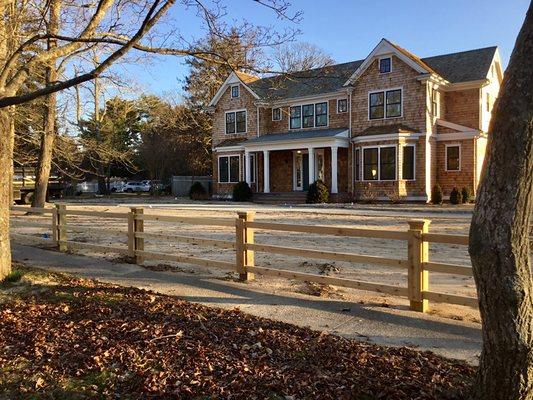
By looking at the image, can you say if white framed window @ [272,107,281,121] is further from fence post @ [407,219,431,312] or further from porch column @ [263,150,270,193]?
fence post @ [407,219,431,312]

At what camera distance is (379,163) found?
1081 inches

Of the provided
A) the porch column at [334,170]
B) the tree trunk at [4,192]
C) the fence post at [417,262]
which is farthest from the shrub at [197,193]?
the fence post at [417,262]

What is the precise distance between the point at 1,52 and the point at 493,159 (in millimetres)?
7998

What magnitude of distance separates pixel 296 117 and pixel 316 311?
90.1ft

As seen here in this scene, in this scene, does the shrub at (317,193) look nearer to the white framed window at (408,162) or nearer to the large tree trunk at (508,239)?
the white framed window at (408,162)

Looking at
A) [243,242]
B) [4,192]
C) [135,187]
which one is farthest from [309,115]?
[135,187]

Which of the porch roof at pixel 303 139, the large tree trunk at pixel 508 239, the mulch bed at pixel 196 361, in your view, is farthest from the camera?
the porch roof at pixel 303 139

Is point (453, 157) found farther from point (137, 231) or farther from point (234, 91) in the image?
point (137, 231)

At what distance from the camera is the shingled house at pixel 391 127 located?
86.8 feet

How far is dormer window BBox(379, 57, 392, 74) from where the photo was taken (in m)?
27.4

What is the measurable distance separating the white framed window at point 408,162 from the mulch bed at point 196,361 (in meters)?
22.6

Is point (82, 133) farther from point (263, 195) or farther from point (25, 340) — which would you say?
point (25, 340)

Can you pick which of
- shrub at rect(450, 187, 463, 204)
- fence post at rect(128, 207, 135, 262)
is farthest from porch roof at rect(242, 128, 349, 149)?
fence post at rect(128, 207, 135, 262)

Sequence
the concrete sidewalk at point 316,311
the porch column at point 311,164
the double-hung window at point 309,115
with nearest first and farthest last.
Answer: the concrete sidewalk at point 316,311, the porch column at point 311,164, the double-hung window at point 309,115
